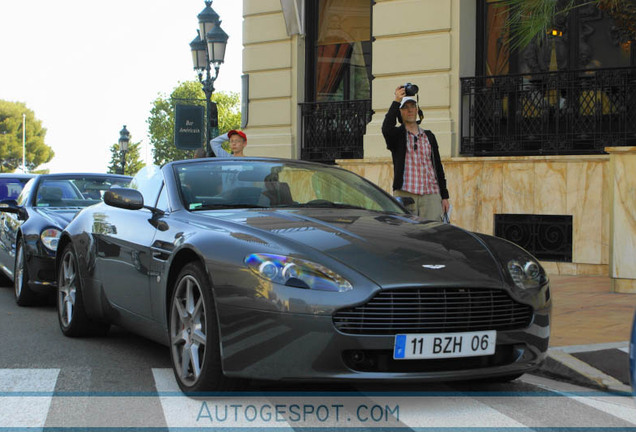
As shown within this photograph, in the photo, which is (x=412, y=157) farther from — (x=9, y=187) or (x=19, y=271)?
(x=9, y=187)

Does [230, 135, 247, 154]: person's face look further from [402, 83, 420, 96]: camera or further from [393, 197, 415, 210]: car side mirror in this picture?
[393, 197, 415, 210]: car side mirror

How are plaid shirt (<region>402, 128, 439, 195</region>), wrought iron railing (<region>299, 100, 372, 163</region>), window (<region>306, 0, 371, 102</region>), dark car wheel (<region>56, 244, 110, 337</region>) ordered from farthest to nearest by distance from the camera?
1. window (<region>306, 0, 371, 102</region>)
2. wrought iron railing (<region>299, 100, 372, 163</region>)
3. plaid shirt (<region>402, 128, 439, 195</region>)
4. dark car wheel (<region>56, 244, 110, 337</region>)

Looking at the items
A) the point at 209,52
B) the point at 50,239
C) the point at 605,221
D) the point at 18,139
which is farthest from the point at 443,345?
the point at 18,139

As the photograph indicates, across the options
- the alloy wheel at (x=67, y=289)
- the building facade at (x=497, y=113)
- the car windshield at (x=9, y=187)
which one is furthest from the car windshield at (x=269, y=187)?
the car windshield at (x=9, y=187)

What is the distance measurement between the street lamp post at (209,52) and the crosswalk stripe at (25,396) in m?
10.2

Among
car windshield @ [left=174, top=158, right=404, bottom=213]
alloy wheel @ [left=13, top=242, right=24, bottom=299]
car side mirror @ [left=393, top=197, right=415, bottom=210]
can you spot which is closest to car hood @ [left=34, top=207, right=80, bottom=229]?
alloy wheel @ [left=13, top=242, right=24, bottom=299]

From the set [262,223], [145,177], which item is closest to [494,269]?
[262,223]

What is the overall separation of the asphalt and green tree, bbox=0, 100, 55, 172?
379 ft

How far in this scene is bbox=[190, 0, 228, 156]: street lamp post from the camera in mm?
15992

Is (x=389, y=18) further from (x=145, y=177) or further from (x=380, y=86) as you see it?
(x=145, y=177)

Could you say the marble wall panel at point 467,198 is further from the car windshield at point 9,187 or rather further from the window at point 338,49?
the car windshield at point 9,187

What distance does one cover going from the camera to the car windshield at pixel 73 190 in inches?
394

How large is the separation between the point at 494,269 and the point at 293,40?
39.8ft

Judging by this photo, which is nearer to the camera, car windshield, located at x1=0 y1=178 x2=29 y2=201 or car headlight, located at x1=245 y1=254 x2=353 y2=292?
car headlight, located at x1=245 y1=254 x2=353 y2=292
